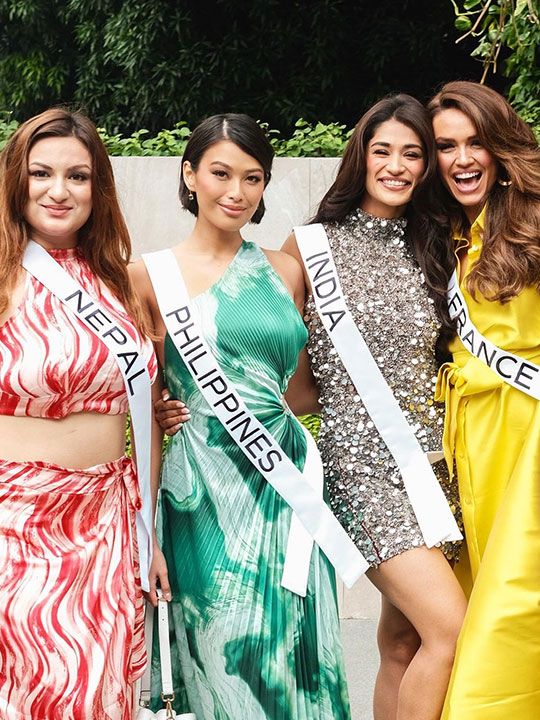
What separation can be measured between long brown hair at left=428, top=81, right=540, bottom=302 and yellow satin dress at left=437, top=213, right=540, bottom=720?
0.05 meters

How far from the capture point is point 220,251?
131 inches

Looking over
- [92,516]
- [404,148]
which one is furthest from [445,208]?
[92,516]

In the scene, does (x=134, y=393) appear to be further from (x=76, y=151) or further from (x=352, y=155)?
(x=352, y=155)

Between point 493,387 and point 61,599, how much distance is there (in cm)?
128

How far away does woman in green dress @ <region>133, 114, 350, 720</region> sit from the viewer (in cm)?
316

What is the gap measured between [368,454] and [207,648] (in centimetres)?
69

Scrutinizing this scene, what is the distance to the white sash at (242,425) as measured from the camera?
10.4 ft

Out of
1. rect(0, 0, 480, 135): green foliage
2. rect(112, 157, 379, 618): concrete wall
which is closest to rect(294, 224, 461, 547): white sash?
rect(112, 157, 379, 618): concrete wall

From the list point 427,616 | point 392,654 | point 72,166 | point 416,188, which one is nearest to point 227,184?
point 72,166

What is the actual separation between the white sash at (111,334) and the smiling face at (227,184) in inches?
19.1

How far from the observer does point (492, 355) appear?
3279 mm

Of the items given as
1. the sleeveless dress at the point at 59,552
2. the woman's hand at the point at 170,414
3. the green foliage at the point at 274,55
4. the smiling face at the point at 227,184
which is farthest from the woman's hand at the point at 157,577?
the green foliage at the point at 274,55

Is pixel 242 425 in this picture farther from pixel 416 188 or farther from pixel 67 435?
pixel 416 188

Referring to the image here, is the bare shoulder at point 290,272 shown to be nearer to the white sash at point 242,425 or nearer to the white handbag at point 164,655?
the white sash at point 242,425
